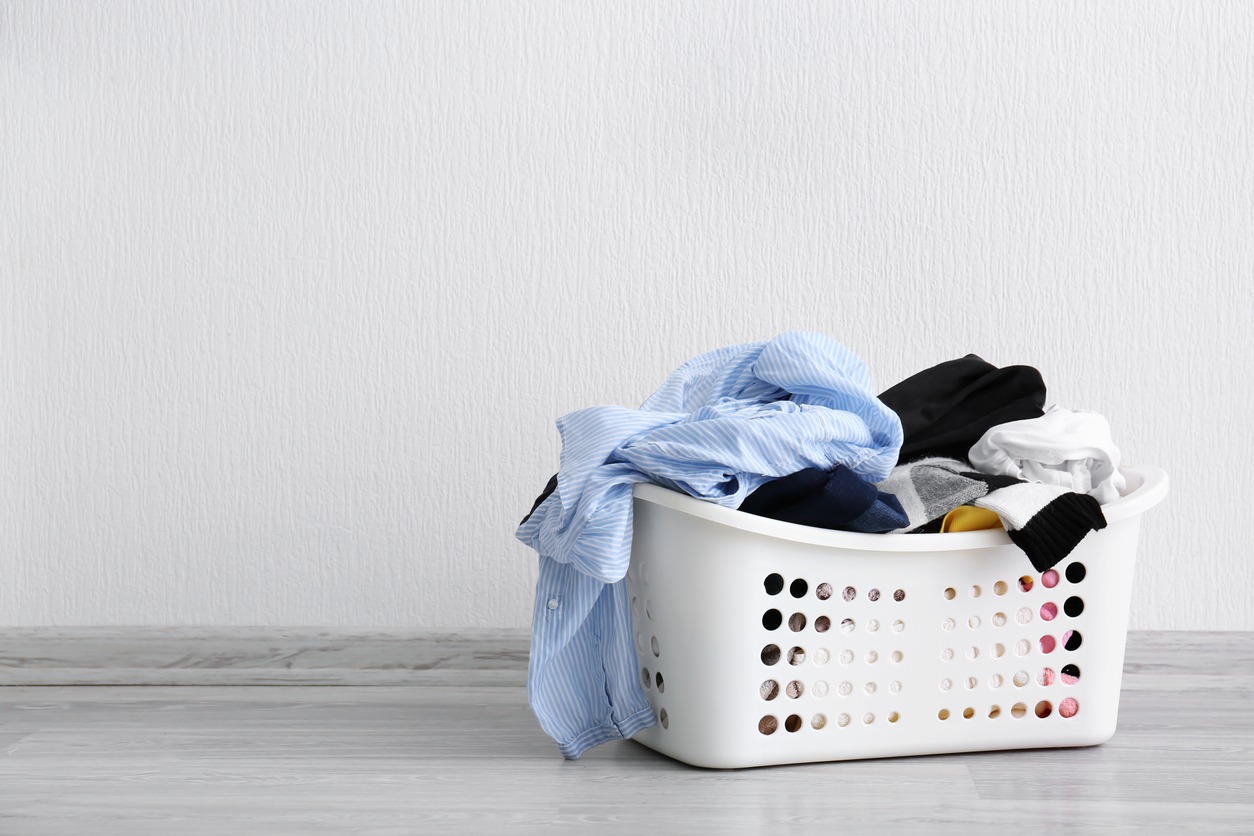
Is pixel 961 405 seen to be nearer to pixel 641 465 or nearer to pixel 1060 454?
pixel 1060 454

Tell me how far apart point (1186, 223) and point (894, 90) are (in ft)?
1.35

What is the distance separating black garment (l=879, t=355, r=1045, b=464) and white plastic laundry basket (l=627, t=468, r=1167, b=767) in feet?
0.50

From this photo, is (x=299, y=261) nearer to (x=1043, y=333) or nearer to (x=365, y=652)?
(x=365, y=652)

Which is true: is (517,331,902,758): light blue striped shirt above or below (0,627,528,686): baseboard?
above

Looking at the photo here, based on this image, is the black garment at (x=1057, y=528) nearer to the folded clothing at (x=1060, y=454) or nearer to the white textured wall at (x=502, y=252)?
the folded clothing at (x=1060, y=454)

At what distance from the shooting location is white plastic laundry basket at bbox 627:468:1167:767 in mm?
907

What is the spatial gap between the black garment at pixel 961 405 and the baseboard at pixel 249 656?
58 centimetres

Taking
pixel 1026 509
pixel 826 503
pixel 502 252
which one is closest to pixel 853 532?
pixel 826 503

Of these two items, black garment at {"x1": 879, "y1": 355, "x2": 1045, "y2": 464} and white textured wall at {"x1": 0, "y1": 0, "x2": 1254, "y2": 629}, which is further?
white textured wall at {"x1": 0, "y1": 0, "x2": 1254, "y2": 629}

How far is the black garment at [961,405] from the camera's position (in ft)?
3.55

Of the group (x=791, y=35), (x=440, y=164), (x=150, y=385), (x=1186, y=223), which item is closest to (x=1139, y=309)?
(x=1186, y=223)

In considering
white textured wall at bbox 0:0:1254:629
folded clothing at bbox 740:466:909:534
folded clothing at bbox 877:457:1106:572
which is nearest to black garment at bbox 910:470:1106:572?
folded clothing at bbox 877:457:1106:572

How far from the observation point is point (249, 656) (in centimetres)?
135

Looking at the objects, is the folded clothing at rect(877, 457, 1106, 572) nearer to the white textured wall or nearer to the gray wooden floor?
the gray wooden floor
